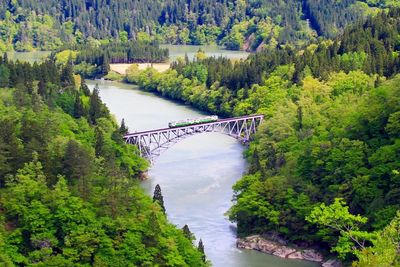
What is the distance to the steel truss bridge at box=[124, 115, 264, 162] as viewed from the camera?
89.1 m

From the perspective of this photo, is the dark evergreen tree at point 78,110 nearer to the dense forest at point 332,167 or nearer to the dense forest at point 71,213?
the dense forest at point 332,167

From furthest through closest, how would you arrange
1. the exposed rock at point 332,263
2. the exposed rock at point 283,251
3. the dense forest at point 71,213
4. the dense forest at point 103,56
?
the dense forest at point 103,56, the exposed rock at point 283,251, the exposed rock at point 332,263, the dense forest at point 71,213

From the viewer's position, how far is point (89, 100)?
3681 inches

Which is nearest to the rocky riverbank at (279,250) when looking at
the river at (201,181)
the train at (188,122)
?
the river at (201,181)

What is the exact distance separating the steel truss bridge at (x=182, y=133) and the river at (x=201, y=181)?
1.19 metres

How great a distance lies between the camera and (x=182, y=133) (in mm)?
93562

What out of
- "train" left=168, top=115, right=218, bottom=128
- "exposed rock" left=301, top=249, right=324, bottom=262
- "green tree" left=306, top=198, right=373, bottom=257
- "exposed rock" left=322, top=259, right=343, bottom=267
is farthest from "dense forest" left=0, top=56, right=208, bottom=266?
"train" left=168, top=115, right=218, bottom=128

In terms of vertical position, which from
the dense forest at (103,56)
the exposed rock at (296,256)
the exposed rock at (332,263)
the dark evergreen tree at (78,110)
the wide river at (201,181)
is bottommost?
the dense forest at (103,56)

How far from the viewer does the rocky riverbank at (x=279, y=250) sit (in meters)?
64.5

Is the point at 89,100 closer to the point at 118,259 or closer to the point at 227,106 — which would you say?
the point at 227,106

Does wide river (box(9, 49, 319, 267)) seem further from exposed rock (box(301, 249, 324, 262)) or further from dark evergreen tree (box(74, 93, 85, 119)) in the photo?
dark evergreen tree (box(74, 93, 85, 119))

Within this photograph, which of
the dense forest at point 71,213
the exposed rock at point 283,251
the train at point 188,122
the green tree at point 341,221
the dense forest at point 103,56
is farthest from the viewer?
the dense forest at point 103,56

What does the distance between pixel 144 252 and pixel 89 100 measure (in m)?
38.8

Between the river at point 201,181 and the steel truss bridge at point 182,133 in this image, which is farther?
the steel truss bridge at point 182,133
